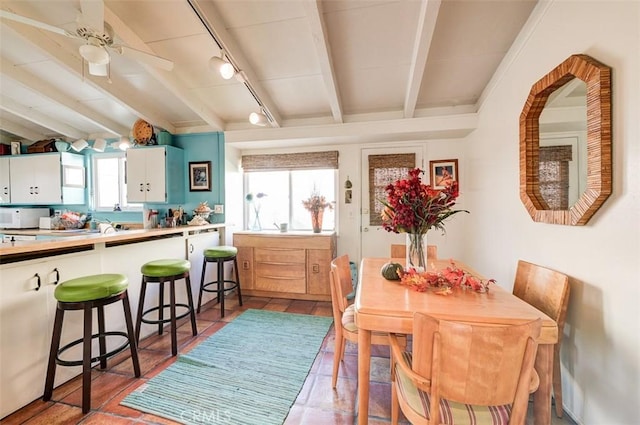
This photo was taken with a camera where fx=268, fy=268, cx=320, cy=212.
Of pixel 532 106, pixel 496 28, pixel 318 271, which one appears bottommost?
pixel 318 271

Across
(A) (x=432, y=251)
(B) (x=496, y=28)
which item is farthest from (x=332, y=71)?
(A) (x=432, y=251)

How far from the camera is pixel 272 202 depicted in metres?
4.23

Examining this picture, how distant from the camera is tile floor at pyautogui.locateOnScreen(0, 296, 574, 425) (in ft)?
5.23

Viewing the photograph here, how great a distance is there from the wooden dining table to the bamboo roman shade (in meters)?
2.57

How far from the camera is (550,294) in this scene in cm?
159

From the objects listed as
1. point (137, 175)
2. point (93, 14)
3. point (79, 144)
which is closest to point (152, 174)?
point (137, 175)

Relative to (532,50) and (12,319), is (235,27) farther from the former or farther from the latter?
(12,319)

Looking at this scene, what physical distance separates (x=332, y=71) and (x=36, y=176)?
4865mm

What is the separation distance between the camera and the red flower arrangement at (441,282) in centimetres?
162

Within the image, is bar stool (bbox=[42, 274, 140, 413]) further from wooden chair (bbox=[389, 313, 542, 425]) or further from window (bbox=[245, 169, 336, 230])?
window (bbox=[245, 169, 336, 230])

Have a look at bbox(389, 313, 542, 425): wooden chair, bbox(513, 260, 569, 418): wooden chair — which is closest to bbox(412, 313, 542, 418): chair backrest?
bbox(389, 313, 542, 425): wooden chair

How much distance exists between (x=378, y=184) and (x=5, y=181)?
19.3ft

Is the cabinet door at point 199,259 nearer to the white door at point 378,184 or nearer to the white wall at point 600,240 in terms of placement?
the white door at point 378,184

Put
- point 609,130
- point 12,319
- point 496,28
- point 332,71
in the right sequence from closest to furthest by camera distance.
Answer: point 609,130
point 12,319
point 496,28
point 332,71
